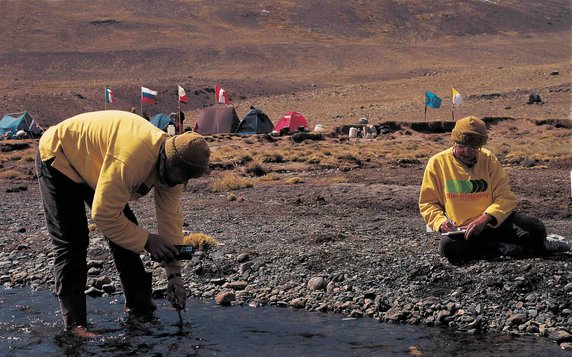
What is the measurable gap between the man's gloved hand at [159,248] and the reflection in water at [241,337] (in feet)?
2.90

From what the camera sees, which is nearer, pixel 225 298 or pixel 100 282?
pixel 225 298

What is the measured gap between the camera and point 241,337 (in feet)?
23.1

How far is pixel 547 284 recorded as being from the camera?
24.3 ft

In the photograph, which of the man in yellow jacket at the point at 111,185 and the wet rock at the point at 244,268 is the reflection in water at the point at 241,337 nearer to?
the man in yellow jacket at the point at 111,185

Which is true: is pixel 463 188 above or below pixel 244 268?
above

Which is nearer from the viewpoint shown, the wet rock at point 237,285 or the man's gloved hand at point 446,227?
the man's gloved hand at point 446,227

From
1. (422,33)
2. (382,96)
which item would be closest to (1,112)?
(382,96)

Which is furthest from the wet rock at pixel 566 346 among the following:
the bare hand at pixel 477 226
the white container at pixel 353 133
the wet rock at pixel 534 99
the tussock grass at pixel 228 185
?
the wet rock at pixel 534 99

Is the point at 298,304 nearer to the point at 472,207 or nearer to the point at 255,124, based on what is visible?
the point at 472,207

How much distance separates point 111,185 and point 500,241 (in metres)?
4.10

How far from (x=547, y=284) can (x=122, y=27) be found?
89133mm

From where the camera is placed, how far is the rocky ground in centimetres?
729

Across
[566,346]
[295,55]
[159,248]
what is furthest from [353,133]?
[295,55]

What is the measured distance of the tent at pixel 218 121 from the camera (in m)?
35.5
